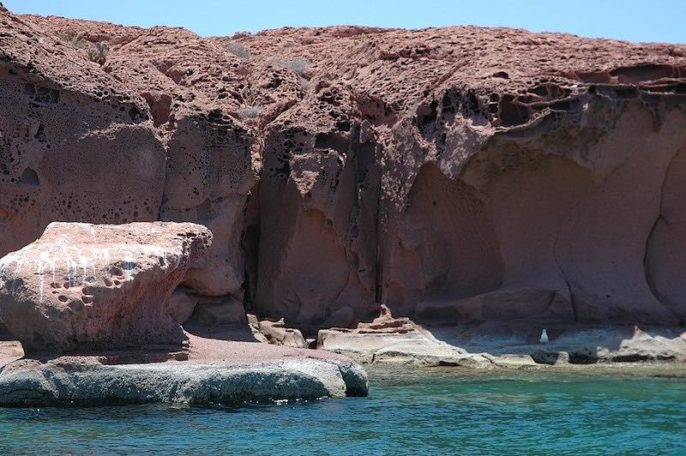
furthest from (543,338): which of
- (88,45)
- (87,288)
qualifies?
(88,45)

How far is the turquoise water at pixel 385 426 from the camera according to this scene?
11.1 m

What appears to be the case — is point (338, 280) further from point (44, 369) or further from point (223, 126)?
point (44, 369)

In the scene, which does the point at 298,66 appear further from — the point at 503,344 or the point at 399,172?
the point at 503,344

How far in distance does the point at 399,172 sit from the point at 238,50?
7.55 m

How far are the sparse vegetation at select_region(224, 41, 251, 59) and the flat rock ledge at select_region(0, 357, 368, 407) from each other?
14072 millimetres

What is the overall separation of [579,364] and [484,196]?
3.08 metres

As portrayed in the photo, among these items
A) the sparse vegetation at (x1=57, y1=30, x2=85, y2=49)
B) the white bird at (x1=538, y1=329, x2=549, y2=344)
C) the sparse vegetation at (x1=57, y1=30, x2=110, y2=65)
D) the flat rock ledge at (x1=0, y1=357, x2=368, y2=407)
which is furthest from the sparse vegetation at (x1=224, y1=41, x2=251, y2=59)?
the flat rock ledge at (x1=0, y1=357, x2=368, y2=407)

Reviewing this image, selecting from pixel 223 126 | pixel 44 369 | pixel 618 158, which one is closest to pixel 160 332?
pixel 44 369

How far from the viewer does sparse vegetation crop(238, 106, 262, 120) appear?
21516 mm

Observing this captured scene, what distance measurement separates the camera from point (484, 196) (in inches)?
766

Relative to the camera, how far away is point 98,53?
75.2 feet

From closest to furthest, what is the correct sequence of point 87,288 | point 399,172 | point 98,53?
point 87,288, point 399,172, point 98,53

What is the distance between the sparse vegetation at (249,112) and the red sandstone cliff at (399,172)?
0.36 feet

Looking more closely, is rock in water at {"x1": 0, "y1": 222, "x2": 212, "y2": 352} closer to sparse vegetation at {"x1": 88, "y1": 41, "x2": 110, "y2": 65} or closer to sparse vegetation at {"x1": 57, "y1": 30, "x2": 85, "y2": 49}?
sparse vegetation at {"x1": 88, "y1": 41, "x2": 110, "y2": 65}
